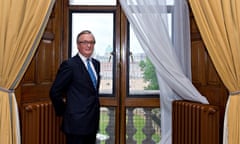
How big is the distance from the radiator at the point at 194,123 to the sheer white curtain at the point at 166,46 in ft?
0.32

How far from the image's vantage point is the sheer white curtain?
2.78 metres

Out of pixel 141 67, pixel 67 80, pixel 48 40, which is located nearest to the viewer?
pixel 67 80

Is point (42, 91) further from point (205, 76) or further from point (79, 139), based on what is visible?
point (205, 76)

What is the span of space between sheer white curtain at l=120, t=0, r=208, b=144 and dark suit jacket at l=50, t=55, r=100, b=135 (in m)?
0.65

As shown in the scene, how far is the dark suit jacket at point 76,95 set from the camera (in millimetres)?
2467

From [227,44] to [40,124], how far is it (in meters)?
1.69

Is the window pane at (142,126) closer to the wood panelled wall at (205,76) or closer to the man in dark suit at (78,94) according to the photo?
the wood panelled wall at (205,76)

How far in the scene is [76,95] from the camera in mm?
2488

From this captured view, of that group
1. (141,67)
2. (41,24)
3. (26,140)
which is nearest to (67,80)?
(41,24)

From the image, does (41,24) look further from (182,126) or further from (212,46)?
(182,126)

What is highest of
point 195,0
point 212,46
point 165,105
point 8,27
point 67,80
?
point 195,0

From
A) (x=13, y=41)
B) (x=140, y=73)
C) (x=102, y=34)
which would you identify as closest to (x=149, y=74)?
(x=140, y=73)

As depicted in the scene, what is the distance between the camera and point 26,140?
2.60 m

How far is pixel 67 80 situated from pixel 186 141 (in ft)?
4.10
